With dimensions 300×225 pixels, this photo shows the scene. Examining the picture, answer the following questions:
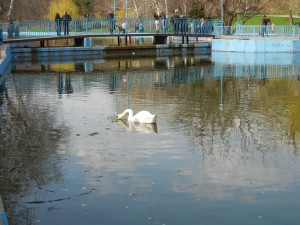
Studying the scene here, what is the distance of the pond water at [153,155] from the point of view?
8086 mm

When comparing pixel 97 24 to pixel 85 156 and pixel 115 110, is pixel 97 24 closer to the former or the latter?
pixel 115 110

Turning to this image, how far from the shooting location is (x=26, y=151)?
446 inches

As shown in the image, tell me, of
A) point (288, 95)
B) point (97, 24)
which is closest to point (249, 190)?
point (288, 95)

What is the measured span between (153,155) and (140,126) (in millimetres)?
2737

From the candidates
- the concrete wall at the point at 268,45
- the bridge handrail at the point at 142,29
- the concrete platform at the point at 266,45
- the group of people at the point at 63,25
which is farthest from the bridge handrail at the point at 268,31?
the group of people at the point at 63,25

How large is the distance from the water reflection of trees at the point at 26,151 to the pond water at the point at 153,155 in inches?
0.8

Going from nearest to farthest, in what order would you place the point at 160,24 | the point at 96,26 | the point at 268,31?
the point at 268,31 < the point at 96,26 < the point at 160,24

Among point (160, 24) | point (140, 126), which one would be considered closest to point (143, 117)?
point (140, 126)

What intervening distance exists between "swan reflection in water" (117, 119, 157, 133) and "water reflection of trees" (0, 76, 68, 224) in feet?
4.35

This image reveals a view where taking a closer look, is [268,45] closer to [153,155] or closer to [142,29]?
[142,29]

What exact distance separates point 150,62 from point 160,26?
8.68 meters

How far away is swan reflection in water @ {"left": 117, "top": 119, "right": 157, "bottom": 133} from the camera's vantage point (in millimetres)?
13212

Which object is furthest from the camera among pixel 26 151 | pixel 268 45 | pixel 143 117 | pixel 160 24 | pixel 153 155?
pixel 160 24

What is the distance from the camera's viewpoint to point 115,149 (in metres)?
11.5
